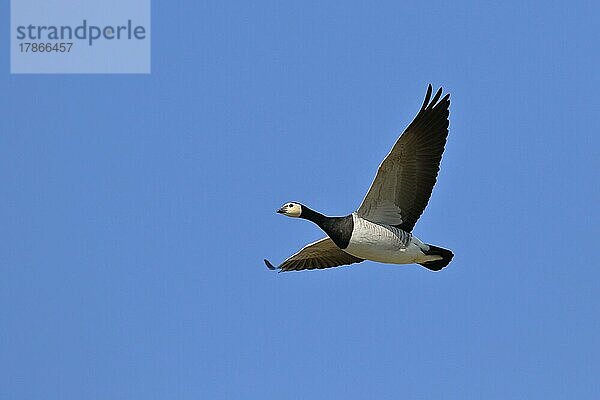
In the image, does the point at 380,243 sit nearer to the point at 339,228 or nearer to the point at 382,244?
the point at 382,244

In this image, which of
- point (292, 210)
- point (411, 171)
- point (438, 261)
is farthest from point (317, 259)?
point (411, 171)

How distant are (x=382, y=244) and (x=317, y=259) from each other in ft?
10.0

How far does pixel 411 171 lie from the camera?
21438mm

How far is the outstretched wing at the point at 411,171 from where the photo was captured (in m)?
21.2

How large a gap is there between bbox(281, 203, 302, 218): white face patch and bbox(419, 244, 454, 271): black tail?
7.81 ft

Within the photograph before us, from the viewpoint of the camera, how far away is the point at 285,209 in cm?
2231

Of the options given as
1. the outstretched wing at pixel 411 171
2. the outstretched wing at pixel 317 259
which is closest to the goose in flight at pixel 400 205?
the outstretched wing at pixel 411 171

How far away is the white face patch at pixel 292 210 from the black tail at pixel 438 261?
238 centimetres

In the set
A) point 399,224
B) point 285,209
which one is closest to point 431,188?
point 399,224

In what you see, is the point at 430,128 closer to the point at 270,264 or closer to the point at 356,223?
the point at 356,223

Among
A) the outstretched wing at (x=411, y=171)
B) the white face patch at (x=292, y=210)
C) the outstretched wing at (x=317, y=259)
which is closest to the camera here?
the outstretched wing at (x=411, y=171)

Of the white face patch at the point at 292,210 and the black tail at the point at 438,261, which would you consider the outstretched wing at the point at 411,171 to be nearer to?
the black tail at the point at 438,261

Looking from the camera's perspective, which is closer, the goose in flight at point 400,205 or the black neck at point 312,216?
the goose in flight at point 400,205

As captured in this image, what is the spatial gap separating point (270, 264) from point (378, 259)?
254 cm
